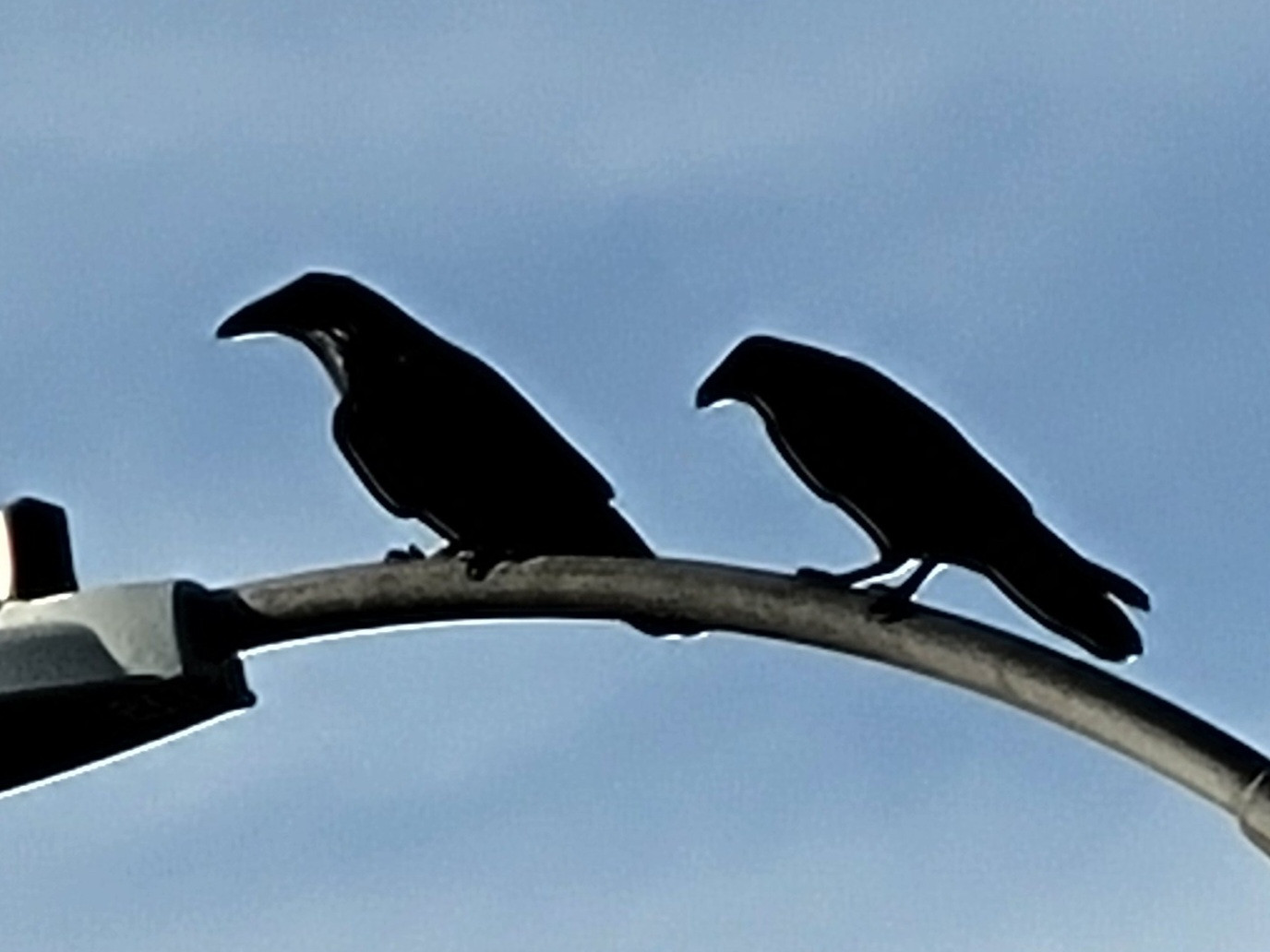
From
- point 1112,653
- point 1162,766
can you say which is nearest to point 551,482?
point 1112,653

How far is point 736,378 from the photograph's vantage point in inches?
181

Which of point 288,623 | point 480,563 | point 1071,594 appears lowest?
point 288,623

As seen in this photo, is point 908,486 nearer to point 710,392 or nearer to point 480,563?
point 710,392

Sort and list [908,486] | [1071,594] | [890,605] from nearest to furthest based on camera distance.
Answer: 1. [890,605]
2. [1071,594]
3. [908,486]

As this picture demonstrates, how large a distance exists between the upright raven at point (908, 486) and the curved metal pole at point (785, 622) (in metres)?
0.07

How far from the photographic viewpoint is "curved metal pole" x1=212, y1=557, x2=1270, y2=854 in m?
3.77

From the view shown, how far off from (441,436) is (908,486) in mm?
758

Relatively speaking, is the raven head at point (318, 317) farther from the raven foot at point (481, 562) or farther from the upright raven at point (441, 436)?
the raven foot at point (481, 562)

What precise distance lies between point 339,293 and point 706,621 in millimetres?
1014

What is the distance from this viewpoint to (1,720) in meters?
4.52

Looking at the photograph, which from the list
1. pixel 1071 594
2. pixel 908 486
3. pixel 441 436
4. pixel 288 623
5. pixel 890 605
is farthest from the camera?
pixel 441 436

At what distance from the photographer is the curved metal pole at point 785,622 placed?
12.4 feet

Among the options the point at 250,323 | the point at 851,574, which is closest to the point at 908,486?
the point at 851,574

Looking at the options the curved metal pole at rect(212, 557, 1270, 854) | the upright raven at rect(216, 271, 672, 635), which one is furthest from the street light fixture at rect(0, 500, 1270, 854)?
Answer: the upright raven at rect(216, 271, 672, 635)
